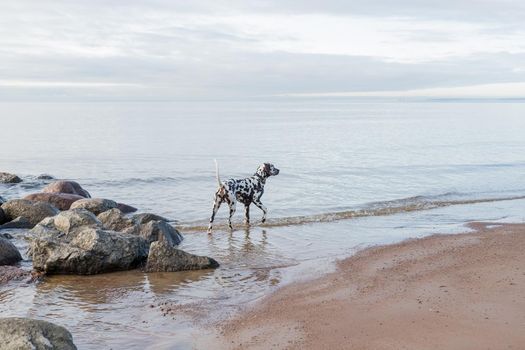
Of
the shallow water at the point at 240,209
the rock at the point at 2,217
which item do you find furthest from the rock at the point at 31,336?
the rock at the point at 2,217

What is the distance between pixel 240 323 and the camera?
27.8 feet

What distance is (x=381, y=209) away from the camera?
19469 mm

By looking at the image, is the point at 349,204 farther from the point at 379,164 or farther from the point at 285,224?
the point at 379,164

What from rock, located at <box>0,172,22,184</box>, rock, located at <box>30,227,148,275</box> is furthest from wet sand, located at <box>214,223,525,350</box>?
rock, located at <box>0,172,22,184</box>

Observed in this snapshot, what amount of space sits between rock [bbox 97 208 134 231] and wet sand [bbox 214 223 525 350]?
533cm

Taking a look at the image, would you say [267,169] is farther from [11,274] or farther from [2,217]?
[11,274]

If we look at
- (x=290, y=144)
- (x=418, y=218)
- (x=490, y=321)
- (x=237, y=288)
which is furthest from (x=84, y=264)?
(x=290, y=144)

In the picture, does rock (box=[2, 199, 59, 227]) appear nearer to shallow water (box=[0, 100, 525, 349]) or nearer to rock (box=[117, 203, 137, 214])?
shallow water (box=[0, 100, 525, 349])

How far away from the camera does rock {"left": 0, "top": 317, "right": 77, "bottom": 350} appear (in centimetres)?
629

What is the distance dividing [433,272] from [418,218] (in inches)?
277

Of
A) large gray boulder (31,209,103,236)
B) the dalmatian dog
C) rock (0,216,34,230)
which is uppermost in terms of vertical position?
the dalmatian dog

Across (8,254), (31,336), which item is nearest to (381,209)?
(8,254)

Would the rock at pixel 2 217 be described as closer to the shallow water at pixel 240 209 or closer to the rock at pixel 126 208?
the shallow water at pixel 240 209

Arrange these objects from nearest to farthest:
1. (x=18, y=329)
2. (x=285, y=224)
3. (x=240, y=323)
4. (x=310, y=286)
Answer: (x=18, y=329) → (x=240, y=323) → (x=310, y=286) → (x=285, y=224)
